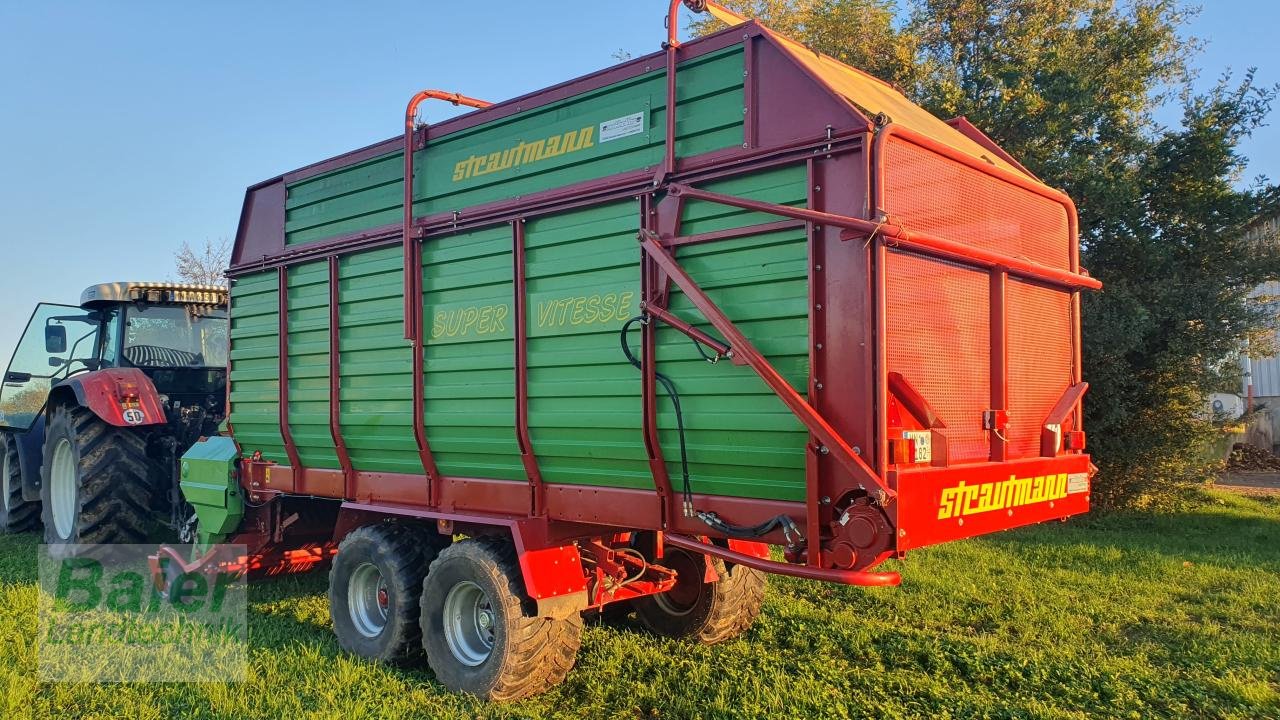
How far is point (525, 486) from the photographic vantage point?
4.49 m

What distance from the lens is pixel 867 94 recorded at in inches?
163

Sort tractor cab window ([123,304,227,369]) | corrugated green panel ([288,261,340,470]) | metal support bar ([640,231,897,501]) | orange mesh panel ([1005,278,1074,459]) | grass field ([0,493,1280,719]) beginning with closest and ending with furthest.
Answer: metal support bar ([640,231,897,501]) < grass field ([0,493,1280,719]) < orange mesh panel ([1005,278,1074,459]) < corrugated green panel ([288,261,340,470]) < tractor cab window ([123,304,227,369])

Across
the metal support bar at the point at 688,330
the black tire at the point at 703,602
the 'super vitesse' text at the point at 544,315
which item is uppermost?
the 'super vitesse' text at the point at 544,315

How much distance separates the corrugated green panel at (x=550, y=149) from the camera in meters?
3.91

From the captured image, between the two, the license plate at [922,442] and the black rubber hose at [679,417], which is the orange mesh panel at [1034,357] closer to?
the license plate at [922,442]

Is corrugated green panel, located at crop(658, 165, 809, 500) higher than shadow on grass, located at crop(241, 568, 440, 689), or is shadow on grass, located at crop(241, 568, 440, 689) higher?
corrugated green panel, located at crop(658, 165, 809, 500)

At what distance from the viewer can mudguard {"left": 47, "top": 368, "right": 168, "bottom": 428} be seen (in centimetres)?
719

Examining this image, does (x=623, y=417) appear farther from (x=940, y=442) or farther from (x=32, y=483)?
(x=32, y=483)

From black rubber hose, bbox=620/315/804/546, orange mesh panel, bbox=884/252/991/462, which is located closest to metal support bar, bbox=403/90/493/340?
black rubber hose, bbox=620/315/804/546

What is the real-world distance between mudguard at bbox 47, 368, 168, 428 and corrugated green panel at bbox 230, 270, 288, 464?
1.42 meters

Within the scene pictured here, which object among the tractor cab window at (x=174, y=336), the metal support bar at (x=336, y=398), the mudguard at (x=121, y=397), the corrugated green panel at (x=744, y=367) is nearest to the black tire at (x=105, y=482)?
the mudguard at (x=121, y=397)

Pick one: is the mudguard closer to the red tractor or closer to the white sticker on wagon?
the red tractor

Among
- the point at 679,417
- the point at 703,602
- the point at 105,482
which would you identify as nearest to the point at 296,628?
the point at 703,602

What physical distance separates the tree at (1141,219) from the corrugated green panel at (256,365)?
26.4 feet
